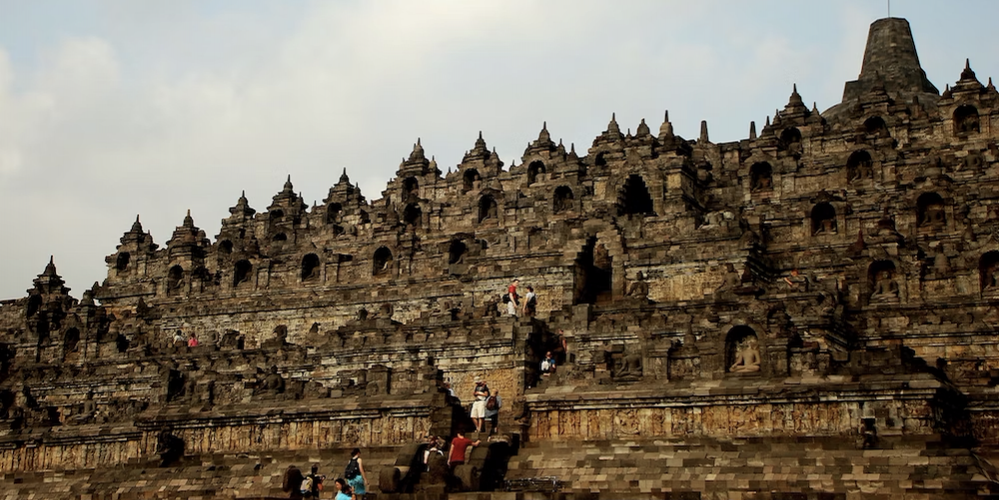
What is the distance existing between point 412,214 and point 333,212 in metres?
6.98

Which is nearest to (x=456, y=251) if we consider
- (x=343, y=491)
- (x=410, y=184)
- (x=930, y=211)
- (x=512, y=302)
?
(x=410, y=184)

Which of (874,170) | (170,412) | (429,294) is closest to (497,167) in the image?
(429,294)

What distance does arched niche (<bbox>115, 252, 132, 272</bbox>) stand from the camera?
88812 mm

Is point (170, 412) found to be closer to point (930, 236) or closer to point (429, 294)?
point (429, 294)

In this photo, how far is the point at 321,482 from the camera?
4462cm

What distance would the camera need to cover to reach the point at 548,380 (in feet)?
149

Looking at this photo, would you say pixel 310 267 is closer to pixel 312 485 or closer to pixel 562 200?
pixel 562 200

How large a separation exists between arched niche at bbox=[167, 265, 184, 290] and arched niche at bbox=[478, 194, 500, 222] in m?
17.4

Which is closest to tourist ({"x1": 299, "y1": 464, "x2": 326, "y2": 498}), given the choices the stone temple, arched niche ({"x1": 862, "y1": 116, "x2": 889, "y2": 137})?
the stone temple

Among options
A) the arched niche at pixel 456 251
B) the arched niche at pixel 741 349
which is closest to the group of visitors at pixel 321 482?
the arched niche at pixel 741 349

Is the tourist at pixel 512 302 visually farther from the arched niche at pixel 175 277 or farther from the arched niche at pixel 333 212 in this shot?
the arched niche at pixel 175 277

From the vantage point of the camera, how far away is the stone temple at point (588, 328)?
134ft

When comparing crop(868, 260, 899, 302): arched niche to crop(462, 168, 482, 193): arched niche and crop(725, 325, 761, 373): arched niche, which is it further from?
crop(462, 168, 482, 193): arched niche

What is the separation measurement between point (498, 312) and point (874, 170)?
20.6m
